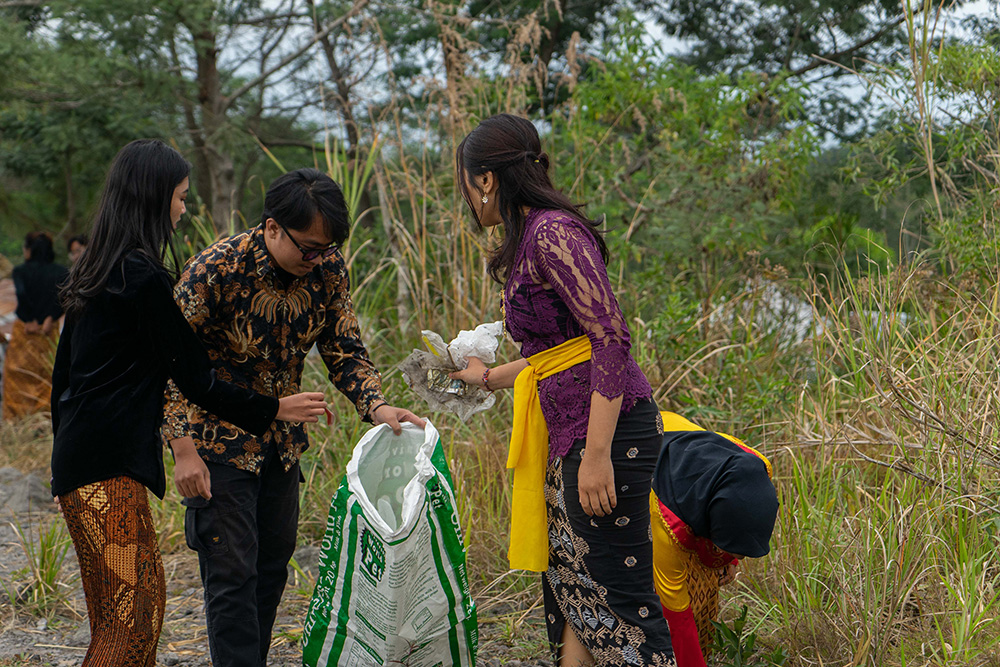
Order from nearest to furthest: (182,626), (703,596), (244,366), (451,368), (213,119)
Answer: (244,366) → (703,596) → (451,368) → (182,626) → (213,119)

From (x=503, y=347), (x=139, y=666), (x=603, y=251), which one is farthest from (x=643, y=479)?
(x=503, y=347)

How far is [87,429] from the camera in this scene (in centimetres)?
207

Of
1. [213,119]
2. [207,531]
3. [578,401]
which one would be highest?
[213,119]

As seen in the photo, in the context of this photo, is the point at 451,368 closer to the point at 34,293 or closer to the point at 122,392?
the point at 122,392

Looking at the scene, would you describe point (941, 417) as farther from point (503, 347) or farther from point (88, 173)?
point (88, 173)

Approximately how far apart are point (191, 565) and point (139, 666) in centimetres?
199

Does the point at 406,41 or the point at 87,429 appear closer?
the point at 87,429

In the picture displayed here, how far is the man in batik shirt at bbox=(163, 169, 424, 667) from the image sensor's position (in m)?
2.25

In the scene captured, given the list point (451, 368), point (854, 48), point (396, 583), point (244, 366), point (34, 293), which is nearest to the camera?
point (396, 583)

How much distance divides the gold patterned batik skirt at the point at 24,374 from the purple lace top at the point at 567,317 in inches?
234

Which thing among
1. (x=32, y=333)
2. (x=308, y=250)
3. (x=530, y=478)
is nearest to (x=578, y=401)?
(x=530, y=478)

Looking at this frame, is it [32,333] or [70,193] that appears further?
[70,193]

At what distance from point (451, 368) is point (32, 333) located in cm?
549

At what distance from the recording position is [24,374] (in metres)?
7.04
